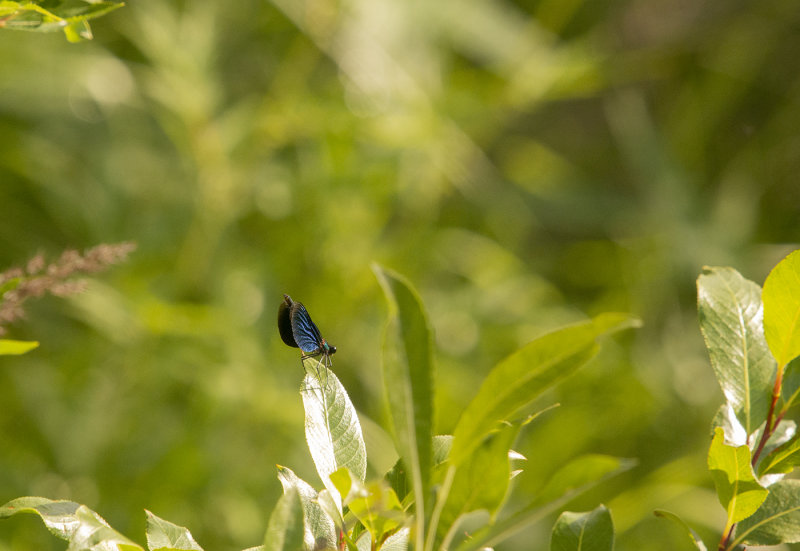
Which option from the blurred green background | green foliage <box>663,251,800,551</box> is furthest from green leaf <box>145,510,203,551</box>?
the blurred green background

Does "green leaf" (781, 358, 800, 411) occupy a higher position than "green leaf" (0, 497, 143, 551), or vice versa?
"green leaf" (781, 358, 800, 411)

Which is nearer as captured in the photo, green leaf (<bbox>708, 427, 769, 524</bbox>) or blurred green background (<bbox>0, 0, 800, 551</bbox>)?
green leaf (<bbox>708, 427, 769, 524</bbox>)

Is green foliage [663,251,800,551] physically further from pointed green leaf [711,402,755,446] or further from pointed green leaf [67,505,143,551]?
pointed green leaf [67,505,143,551]

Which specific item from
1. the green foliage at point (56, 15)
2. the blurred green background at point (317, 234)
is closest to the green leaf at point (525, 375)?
the green foliage at point (56, 15)

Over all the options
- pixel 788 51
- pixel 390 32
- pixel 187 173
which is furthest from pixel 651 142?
pixel 187 173

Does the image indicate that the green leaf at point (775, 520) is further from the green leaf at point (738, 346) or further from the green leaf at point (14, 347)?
the green leaf at point (14, 347)

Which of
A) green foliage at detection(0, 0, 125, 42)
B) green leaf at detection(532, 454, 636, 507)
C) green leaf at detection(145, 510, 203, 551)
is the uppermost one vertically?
green foliage at detection(0, 0, 125, 42)

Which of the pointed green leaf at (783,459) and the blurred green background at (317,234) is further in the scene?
the blurred green background at (317,234)

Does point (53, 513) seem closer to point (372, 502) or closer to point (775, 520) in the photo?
point (372, 502)
